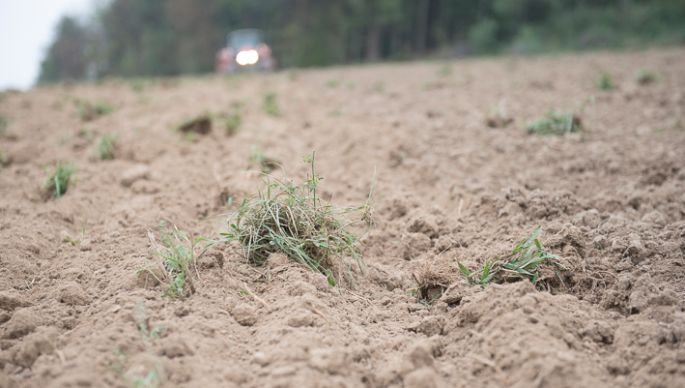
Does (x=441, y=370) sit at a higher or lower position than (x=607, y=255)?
lower

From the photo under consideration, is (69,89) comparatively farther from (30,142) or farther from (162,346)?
(162,346)

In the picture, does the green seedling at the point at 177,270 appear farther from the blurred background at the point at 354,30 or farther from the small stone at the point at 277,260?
the blurred background at the point at 354,30

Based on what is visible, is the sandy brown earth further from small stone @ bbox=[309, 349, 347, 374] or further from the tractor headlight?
the tractor headlight

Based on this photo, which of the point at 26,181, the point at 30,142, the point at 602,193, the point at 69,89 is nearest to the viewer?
the point at 602,193

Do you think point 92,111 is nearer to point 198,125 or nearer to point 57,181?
point 198,125

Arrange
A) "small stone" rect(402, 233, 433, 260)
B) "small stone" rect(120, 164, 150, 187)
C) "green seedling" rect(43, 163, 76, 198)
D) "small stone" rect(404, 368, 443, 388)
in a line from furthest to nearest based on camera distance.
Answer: "small stone" rect(120, 164, 150, 187) → "green seedling" rect(43, 163, 76, 198) → "small stone" rect(402, 233, 433, 260) → "small stone" rect(404, 368, 443, 388)

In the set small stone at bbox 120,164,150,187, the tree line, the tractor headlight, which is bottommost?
small stone at bbox 120,164,150,187

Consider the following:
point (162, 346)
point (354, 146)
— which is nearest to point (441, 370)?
point (162, 346)

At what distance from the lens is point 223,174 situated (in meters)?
3.45

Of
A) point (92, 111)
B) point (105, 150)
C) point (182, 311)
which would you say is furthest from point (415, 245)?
point (92, 111)

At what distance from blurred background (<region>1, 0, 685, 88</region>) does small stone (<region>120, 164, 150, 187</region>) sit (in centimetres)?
1647

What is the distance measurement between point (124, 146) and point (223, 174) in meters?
1.15

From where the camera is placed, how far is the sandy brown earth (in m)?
1.60

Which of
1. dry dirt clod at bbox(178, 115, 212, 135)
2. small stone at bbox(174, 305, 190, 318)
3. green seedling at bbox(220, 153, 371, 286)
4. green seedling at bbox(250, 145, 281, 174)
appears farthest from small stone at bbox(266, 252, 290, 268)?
dry dirt clod at bbox(178, 115, 212, 135)
